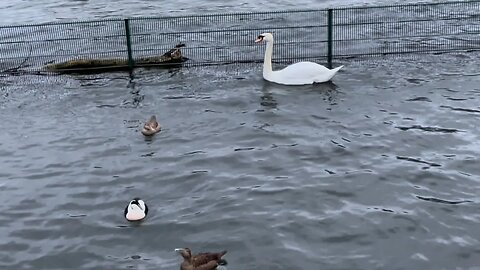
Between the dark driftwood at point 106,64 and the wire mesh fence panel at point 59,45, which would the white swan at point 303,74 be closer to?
the dark driftwood at point 106,64

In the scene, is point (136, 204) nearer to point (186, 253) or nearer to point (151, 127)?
point (186, 253)

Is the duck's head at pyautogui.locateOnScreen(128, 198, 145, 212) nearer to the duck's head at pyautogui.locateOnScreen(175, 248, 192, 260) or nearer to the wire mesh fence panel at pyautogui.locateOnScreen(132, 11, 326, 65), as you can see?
the duck's head at pyautogui.locateOnScreen(175, 248, 192, 260)

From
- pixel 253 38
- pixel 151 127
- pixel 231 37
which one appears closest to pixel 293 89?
pixel 151 127

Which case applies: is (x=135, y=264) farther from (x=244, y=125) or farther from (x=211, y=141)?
(x=244, y=125)

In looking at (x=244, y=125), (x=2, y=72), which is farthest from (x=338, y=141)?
(x=2, y=72)

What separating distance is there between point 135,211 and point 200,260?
5.12 feet

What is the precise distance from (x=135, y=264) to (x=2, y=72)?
9835 mm

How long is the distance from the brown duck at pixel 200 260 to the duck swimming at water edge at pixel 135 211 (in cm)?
116

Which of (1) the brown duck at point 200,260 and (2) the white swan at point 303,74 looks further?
(2) the white swan at point 303,74

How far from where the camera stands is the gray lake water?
884 cm

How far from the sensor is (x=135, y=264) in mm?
8555

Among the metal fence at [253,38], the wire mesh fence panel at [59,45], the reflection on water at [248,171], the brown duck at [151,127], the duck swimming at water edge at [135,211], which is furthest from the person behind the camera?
the wire mesh fence panel at [59,45]

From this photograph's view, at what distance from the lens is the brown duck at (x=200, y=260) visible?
26.7ft

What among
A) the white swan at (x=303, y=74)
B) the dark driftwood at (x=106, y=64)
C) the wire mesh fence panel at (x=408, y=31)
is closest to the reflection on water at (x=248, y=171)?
the white swan at (x=303, y=74)
